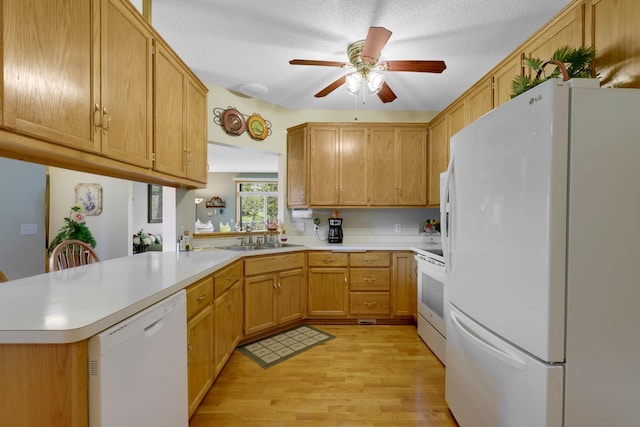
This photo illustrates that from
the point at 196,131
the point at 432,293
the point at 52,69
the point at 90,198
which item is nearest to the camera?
the point at 52,69

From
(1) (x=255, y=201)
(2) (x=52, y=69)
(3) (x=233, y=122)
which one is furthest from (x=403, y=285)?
(1) (x=255, y=201)

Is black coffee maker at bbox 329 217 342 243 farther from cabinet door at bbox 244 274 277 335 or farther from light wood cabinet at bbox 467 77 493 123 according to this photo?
light wood cabinet at bbox 467 77 493 123

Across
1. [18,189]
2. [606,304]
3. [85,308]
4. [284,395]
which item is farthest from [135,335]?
[18,189]

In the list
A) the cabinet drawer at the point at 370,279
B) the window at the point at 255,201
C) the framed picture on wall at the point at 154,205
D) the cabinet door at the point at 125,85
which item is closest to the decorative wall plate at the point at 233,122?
the cabinet door at the point at 125,85

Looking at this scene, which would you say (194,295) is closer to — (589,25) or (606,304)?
(606,304)

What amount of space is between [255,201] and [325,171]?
6.37 metres

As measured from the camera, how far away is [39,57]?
3.34ft

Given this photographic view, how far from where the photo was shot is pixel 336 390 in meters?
1.91

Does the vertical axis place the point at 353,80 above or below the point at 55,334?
above

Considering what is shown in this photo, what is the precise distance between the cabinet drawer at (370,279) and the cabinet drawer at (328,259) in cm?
15

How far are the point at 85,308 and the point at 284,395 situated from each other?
1395mm

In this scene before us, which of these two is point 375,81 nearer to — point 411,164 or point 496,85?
point 496,85

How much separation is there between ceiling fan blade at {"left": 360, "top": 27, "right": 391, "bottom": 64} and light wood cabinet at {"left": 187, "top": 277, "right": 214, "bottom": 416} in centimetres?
180

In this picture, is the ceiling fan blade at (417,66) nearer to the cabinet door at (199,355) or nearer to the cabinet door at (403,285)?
the cabinet door at (403,285)
